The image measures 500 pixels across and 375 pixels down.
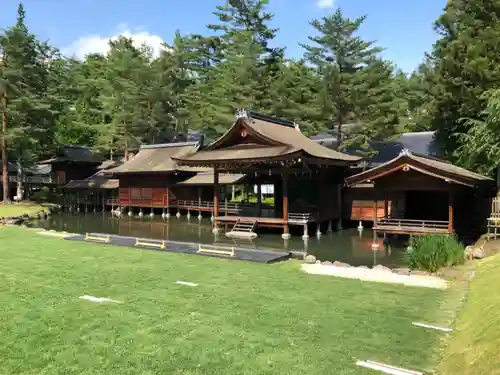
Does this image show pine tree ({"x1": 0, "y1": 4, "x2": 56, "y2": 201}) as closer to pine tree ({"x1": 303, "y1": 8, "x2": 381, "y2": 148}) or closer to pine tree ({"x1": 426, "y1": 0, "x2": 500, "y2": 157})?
pine tree ({"x1": 303, "y1": 8, "x2": 381, "y2": 148})

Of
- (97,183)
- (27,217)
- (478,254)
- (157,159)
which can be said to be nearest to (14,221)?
(27,217)

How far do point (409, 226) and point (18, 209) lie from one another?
1037 inches

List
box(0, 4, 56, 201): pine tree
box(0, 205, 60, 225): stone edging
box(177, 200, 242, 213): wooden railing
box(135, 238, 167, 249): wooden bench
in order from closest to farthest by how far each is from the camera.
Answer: box(135, 238, 167, 249): wooden bench → box(0, 205, 60, 225): stone edging → box(177, 200, 242, 213): wooden railing → box(0, 4, 56, 201): pine tree

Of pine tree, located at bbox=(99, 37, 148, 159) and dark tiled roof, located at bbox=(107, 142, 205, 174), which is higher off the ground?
pine tree, located at bbox=(99, 37, 148, 159)

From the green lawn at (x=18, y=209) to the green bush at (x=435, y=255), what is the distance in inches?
1036

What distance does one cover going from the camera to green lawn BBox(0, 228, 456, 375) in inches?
213

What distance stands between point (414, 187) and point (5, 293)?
15.1 meters

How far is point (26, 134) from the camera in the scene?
33.3 m

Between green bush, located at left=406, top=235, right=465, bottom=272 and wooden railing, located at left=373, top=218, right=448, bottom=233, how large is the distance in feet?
16.7

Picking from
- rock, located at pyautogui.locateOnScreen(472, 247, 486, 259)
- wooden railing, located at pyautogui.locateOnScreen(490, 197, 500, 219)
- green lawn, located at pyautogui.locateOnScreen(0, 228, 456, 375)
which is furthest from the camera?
wooden railing, located at pyautogui.locateOnScreen(490, 197, 500, 219)

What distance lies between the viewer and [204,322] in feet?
22.7

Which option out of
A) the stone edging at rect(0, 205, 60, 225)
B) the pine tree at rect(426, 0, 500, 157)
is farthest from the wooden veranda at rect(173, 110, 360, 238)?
the stone edging at rect(0, 205, 60, 225)

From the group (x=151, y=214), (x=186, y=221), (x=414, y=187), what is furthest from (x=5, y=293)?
(x=151, y=214)

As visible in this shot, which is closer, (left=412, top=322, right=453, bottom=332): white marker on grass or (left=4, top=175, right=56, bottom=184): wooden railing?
(left=412, top=322, right=453, bottom=332): white marker on grass
